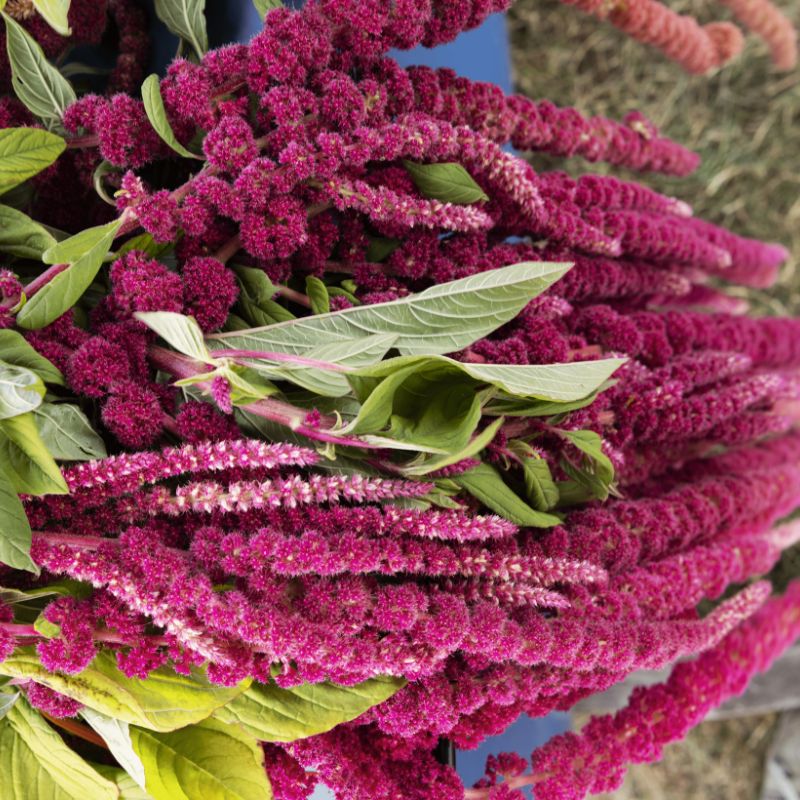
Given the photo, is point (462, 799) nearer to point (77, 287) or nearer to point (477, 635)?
point (477, 635)

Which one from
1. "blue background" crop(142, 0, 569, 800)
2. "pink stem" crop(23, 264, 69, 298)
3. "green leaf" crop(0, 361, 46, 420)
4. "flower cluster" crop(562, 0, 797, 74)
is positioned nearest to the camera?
"green leaf" crop(0, 361, 46, 420)

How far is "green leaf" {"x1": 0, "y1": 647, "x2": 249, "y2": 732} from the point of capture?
2.44 ft

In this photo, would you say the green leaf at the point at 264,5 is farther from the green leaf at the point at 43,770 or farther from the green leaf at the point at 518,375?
the green leaf at the point at 43,770

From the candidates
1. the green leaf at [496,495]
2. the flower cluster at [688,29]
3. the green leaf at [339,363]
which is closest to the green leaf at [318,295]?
the green leaf at [339,363]

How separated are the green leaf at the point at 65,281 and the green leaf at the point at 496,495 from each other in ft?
1.37

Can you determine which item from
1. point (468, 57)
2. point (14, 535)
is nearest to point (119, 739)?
point (14, 535)

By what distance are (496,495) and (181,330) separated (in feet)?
1.23

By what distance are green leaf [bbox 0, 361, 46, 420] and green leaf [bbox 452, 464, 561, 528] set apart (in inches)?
16.4

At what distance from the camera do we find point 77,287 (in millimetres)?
736

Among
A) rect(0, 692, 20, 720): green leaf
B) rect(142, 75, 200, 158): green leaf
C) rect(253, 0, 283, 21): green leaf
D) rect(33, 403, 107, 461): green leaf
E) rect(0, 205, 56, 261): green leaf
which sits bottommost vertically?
rect(0, 692, 20, 720): green leaf

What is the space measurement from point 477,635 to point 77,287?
20.2 inches

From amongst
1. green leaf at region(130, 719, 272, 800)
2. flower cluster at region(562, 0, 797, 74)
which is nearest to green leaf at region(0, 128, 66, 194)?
green leaf at region(130, 719, 272, 800)

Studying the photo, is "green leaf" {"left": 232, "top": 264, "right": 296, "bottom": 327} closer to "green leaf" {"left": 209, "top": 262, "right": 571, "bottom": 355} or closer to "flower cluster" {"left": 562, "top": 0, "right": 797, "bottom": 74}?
"green leaf" {"left": 209, "top": 262, "right": 571, "bottom": 355}

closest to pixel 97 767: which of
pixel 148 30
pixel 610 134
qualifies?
pixel 148 30
